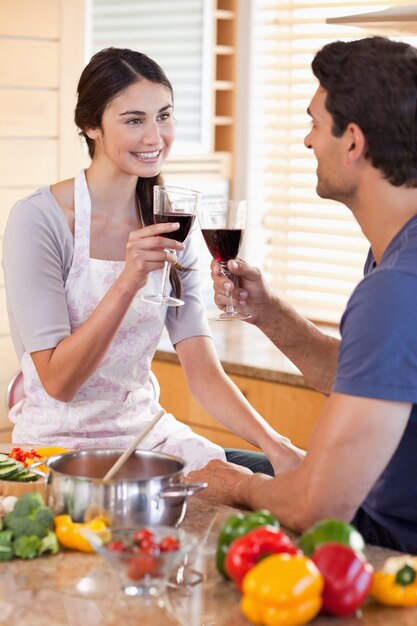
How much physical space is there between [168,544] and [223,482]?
1.67 feet

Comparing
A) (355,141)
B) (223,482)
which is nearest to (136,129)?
(355,141)

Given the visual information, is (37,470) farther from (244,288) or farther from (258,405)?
(258,405)

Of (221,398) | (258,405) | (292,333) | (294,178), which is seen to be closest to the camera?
(292,333)

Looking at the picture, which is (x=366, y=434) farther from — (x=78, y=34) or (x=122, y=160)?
(x=78, y=34)

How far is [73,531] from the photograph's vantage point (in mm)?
1526

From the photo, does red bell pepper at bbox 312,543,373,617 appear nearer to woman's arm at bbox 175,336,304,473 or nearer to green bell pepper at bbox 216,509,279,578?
green bell pepper at bbox 216,509,279,578

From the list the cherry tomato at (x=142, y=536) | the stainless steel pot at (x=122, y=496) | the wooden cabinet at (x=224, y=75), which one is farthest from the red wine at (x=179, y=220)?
the wooden cabinet at (x=224, y=75)

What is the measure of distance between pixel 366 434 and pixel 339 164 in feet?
1.76

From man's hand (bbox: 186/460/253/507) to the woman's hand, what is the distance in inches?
17.0

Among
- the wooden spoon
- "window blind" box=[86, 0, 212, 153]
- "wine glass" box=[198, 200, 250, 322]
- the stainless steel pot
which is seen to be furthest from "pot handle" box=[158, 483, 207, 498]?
"window blind" box=[86, 0, 212, 153]

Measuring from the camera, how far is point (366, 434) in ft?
5.12

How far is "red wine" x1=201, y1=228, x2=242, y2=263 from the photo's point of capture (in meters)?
2.05

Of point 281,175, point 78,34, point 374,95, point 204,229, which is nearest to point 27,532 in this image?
point 204,229

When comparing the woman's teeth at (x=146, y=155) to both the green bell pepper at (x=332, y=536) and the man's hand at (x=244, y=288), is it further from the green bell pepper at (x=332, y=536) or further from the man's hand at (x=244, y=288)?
the green bell pepper at (x=332, y=536)
